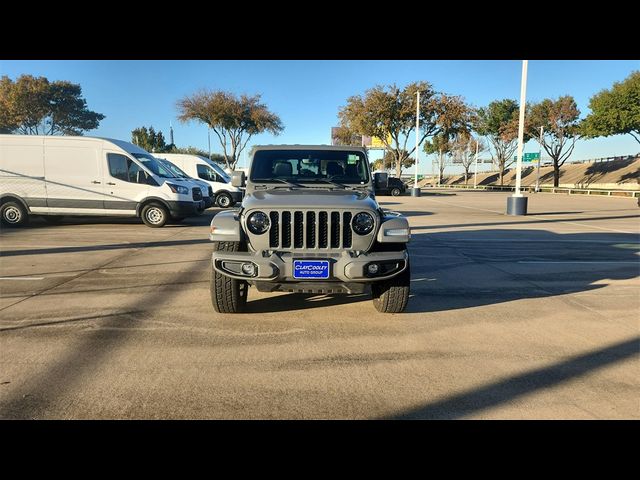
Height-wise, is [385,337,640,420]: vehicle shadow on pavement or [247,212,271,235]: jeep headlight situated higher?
[247,212,271,235]: jeep headlight

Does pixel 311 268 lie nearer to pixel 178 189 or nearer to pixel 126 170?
pixel 178 189

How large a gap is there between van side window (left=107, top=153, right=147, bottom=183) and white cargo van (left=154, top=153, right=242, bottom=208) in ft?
21.4

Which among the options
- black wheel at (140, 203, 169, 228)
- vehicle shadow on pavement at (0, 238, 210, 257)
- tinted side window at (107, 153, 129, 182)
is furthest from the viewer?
black wheel at (140, 203, 169, 228)

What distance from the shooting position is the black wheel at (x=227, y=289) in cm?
443

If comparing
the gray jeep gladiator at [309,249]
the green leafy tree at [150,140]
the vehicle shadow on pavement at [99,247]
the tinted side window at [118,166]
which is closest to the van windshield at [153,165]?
the tinted side window at [118,166]

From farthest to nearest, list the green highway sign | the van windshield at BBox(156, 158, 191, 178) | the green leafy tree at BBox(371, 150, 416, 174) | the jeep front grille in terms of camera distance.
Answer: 1. the green highway sign
2. the green leafy tree at BBox(371, 150, 416, 174)
3. the van windshield at BBox(156, 158, 191, 178)
4. the jeep front grille

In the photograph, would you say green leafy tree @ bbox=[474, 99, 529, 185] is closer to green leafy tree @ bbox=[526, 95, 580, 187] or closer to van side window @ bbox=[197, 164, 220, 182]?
green leafy tree @ bbox=[526, 95, 580, 187]

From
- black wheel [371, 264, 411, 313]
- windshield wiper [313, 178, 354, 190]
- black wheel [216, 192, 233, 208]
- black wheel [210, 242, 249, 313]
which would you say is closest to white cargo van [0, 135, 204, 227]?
black wheel [216, 192, 233, 208]

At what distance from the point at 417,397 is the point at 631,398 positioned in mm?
1554

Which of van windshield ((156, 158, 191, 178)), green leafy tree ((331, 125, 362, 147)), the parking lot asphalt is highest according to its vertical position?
green leafy tree ((331, 125, 362, 147))

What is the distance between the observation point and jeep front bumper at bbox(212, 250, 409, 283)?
405cm

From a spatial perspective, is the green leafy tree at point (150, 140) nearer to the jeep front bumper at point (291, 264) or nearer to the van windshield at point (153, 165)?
the van windshield at point (153, 165)

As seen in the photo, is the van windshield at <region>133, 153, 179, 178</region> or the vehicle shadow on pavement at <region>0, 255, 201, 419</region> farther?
the van windshield at <region>133, 153, 179, 178</region>
